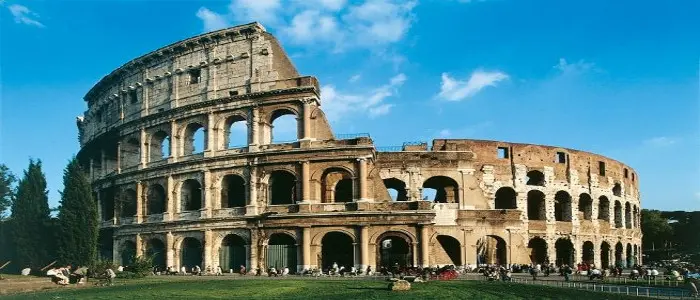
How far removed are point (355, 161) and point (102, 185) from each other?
707 inches

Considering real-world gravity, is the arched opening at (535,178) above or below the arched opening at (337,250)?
above

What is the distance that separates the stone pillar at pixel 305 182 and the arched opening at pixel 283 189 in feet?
5.33

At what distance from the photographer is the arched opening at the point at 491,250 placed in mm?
36281

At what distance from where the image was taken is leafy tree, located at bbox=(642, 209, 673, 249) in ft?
184

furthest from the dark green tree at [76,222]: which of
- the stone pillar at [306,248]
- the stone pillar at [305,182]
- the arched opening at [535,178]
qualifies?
the arched opening at [535,178]

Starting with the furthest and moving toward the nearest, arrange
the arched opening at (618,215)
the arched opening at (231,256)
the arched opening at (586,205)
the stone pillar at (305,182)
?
1. the arched opening at (618,215)
2. the arched opening at (586,205)
3. the arched opening at (231,256)
4. the stone pillar at (305,182)

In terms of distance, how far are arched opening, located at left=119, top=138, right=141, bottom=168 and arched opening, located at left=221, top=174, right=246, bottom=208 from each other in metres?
7.32

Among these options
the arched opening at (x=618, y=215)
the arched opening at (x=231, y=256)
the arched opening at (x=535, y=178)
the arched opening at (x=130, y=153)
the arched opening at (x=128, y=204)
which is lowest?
the arched opening at (x=231, y=256)

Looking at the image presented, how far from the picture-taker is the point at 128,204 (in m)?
38.9

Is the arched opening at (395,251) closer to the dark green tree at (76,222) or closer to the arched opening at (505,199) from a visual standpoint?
the arched opening at (505,199)

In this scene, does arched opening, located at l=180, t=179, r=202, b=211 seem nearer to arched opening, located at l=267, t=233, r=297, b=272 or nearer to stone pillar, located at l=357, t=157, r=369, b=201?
arched opening, located at l=267, t=233, r=297, b=272

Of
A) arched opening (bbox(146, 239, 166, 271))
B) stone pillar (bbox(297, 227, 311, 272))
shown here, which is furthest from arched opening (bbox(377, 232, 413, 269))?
arched opening (bbox(146, 239, 166, 271))

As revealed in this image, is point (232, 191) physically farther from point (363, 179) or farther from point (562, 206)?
point (562, 206)

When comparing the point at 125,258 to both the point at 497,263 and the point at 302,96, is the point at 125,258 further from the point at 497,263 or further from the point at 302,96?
the point at 497,263
